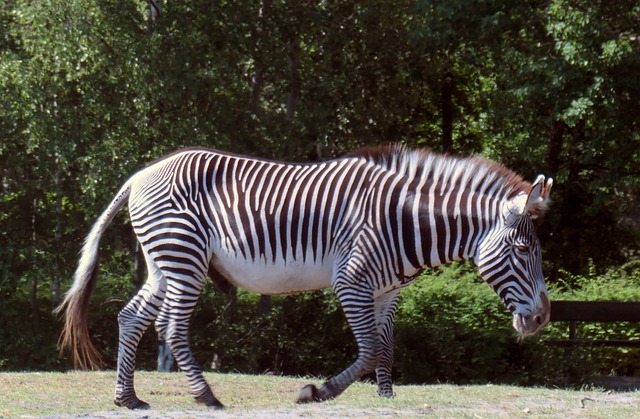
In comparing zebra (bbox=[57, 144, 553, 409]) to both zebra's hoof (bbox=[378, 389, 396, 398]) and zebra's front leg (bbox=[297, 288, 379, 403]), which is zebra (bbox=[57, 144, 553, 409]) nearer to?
zebra's front leg (bbox=[297, 288, 379, 403])

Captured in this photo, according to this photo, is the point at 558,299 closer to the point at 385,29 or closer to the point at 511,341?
the point at 511,341

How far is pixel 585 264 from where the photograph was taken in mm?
20391

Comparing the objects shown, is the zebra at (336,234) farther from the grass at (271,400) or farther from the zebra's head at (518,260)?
the grass at (271,400)

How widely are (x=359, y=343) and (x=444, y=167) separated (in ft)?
5.45

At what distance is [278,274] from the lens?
8.67m

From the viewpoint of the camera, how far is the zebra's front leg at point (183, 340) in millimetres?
8469

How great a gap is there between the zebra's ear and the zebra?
0.04 feet

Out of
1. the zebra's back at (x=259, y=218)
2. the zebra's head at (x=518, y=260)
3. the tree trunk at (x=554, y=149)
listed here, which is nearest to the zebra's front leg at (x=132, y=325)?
the zebra's back at (x=259, y=218)

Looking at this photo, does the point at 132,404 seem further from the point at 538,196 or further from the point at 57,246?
the point at 57,246

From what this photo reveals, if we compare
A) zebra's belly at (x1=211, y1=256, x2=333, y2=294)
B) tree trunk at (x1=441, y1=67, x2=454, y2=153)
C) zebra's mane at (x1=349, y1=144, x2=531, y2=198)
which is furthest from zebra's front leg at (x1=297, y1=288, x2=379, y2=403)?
tree trunk at (x1=441, y1=67, x2=454, y2=153)

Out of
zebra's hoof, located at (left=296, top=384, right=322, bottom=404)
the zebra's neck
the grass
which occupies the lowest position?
the grass

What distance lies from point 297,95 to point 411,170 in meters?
8.55

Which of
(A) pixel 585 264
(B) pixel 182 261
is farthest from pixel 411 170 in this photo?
(A) pixel 585 264

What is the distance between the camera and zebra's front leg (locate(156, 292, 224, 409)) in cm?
847
